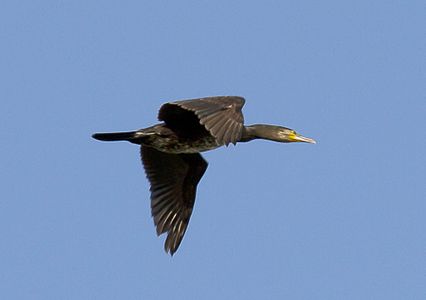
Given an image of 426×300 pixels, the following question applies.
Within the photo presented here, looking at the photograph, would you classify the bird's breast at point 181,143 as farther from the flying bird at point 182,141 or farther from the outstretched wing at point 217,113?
the outstretched wing at point 217,113

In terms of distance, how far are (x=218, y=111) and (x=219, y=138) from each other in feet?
2.14

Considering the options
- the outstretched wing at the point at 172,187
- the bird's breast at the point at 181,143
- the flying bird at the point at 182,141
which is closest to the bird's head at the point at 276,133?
the flying bird at the point at 182,141

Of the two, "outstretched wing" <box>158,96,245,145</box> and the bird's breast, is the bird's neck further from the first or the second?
"outstretched wing" <box>158,96,245,145</box>

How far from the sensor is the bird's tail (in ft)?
43.9

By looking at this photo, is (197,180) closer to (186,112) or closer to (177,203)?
(177,203)

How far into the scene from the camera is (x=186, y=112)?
13.2m

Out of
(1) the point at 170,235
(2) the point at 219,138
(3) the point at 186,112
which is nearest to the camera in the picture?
(2) the point at 219,138

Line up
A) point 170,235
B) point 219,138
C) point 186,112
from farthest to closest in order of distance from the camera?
point 170,235 → point 186,112 → point 219,138

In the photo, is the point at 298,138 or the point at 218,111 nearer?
the point at 218,111

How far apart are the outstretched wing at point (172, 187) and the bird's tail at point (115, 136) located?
59.0 inches

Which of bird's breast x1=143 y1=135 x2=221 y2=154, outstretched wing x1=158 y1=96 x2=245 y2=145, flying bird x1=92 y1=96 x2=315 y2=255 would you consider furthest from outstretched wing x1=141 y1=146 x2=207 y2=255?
outstretched wing x1=158 y1=96 x2=245 y2=145

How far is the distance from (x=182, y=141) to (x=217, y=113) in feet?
4.97

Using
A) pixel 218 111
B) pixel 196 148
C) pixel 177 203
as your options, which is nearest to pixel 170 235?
pixel 177 203

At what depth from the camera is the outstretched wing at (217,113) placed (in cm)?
1159
